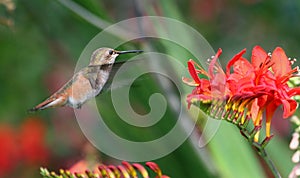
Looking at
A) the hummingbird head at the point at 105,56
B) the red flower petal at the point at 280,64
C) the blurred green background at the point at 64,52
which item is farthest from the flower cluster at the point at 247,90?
the blurred green background at the point at 64,52

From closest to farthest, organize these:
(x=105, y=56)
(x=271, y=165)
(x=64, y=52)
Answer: (x=271, y=165) → (x=105, y=56) → (x=64, y=52)

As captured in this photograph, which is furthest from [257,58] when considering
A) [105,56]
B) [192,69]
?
[105,56]

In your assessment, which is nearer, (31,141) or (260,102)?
(260,102)

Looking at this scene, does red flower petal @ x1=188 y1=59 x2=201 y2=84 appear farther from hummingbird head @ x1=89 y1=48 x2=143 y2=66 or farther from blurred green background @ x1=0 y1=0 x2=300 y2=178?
blurred green background @ x1=0 y1=0 x2=300 y2=178

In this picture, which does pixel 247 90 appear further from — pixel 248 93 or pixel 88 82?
pixel 88 82

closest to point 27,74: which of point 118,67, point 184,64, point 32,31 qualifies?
point 32,31

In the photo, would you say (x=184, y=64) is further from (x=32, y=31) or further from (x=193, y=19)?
(x=193, y=19)
